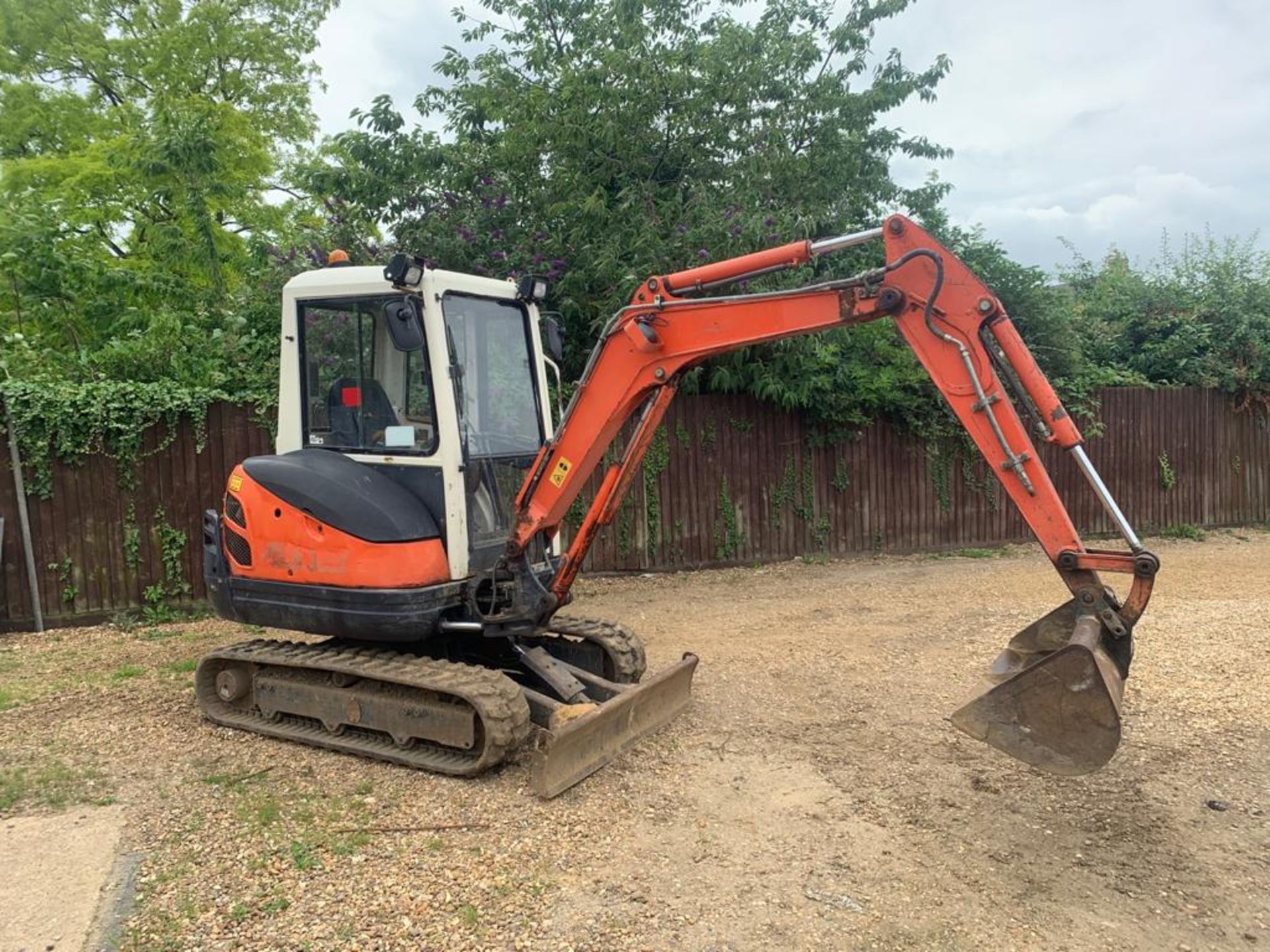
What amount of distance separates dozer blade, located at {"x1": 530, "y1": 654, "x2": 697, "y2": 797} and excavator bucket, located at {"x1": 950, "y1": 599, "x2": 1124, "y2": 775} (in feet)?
5.78

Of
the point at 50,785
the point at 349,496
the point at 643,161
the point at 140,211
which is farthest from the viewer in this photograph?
the point at 140,211

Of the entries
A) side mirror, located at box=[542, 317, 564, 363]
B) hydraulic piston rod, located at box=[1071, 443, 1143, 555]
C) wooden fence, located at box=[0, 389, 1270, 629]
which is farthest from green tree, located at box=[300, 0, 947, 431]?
hydraulic piston rod, located at box=[1071, 443, 1143, 555]

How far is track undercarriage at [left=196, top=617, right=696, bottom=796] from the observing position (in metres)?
4.48

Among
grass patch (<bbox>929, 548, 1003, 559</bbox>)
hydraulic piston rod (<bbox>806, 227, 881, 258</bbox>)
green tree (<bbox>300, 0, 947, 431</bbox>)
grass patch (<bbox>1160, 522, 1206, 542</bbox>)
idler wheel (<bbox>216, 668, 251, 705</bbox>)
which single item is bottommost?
grass patch (<bbox>1160, 522, 1206, 542</bbox>)

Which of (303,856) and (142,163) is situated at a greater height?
(142,163)

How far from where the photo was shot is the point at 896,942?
3131 mm

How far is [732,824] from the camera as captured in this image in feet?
13.3

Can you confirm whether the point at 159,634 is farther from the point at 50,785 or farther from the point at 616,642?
the point at 616,642

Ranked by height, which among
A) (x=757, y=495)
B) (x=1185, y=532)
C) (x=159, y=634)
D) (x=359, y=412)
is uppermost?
(x=359, y=412)

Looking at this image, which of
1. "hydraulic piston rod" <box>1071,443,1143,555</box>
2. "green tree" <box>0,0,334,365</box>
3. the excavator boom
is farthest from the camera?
"green tree" <box>0,0,334,365</box>

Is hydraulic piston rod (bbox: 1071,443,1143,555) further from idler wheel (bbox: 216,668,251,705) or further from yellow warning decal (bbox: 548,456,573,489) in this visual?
idler wheel (bbox: 216,668,251,705)

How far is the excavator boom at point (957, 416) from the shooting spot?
3453 millimetres

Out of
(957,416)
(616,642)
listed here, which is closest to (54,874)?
(616,642)

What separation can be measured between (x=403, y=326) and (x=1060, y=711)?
3461 millimetres
